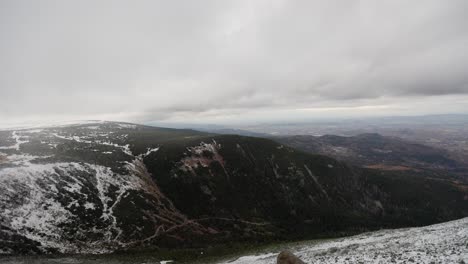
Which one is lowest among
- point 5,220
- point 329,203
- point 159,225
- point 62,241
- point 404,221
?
point 404,221

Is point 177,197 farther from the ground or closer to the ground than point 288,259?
closer to the ground

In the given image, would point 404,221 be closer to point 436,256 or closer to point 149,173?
point 149,173

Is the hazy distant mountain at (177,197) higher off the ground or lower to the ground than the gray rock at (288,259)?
lower

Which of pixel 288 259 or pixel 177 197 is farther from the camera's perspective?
pixel 177 197

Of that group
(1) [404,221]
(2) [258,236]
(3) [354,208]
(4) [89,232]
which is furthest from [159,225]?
(1) [404,221]

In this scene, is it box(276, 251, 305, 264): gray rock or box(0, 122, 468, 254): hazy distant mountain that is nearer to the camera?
box(276, 251, 305, 264): gray rock

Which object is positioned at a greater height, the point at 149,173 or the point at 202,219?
the point at 149,173

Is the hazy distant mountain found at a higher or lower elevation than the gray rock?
lower

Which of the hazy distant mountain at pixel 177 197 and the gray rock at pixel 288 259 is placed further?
the hazy distant mountain at pixel 177 197
